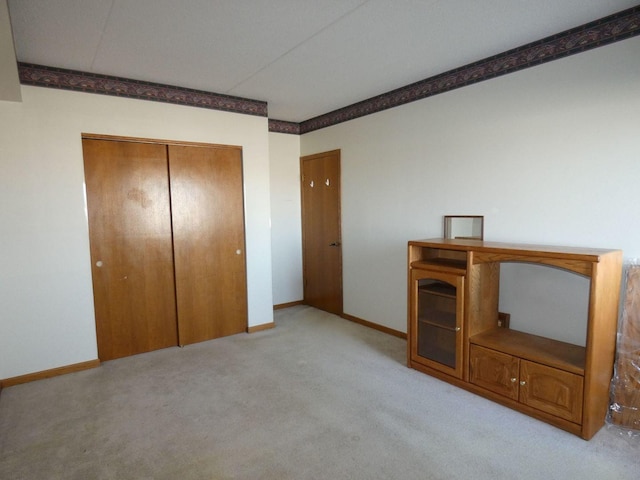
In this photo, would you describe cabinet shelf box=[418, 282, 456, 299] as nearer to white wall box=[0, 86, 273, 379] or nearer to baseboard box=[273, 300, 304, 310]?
baseboard box=[273, 300, 304, 310]

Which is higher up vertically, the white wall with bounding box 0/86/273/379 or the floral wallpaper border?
the floral wallpaper border

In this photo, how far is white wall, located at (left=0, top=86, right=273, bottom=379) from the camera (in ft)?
9.66

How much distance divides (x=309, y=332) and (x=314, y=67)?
2.72 metres

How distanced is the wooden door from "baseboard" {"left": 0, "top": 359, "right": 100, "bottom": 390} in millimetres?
2671

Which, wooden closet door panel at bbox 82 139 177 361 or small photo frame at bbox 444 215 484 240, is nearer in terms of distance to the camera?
small photo frame at bbox 444 215 484 240

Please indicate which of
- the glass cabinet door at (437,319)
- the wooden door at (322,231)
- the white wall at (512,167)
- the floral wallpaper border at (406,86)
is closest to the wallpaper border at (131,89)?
the floral wallpaper border at (406,86)

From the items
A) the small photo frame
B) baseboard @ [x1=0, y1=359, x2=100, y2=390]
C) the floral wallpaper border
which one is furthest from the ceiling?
baseboard @ [x1=0, y1=359, x2=100, y2=390]

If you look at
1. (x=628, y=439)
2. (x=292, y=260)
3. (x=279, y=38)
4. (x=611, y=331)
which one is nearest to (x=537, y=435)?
(x=628, y=439)

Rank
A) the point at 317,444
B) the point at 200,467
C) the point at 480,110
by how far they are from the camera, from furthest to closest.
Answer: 1. the point at 480,110
2. the point at 317,444
3. the point at 200,467

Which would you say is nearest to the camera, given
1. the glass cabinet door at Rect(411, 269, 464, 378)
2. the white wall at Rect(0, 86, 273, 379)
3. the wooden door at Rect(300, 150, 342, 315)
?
the glass cabinet door at Rect(411, 269, 464, 378)

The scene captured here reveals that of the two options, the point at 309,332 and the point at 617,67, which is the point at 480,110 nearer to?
the point at 617,67

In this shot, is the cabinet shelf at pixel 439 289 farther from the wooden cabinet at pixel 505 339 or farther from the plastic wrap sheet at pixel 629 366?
the plastic wrap sheet at pixel 629 366

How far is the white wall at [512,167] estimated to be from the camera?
239 centimetres

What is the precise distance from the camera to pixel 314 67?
3.10 meters
